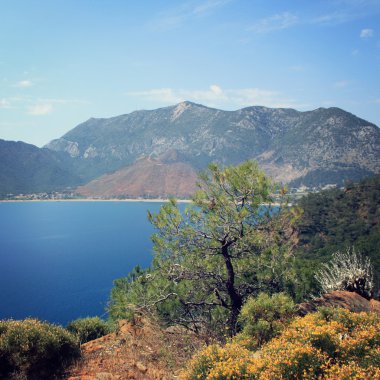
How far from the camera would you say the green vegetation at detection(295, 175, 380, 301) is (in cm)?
4616

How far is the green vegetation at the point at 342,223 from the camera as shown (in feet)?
151

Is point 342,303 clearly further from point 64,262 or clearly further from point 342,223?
point 64,262

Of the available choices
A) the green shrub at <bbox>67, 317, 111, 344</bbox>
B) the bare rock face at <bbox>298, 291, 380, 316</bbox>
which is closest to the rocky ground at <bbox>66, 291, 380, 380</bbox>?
the bare rock face at <bbox>298, 291, 380, 316</bbox>

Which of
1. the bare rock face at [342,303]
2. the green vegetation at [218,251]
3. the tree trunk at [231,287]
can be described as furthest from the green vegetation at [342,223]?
the tree trunk at [231,287]

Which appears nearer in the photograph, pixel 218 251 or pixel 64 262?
pixel 218 251

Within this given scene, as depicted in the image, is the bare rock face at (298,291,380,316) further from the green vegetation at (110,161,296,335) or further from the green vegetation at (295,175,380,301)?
the green vegetation at (295,175,380,301)

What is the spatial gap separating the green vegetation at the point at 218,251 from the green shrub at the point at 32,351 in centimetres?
260

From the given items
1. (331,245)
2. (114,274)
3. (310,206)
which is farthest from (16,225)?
(331,245)

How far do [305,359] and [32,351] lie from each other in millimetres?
5789

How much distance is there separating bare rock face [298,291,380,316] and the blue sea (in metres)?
12.5

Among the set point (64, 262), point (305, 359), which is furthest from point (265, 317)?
point (64, 262)

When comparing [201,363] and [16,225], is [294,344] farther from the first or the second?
[16,225]

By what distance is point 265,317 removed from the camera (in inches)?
337

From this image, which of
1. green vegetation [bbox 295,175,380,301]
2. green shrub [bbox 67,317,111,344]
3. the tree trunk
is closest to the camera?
the tree trunk
